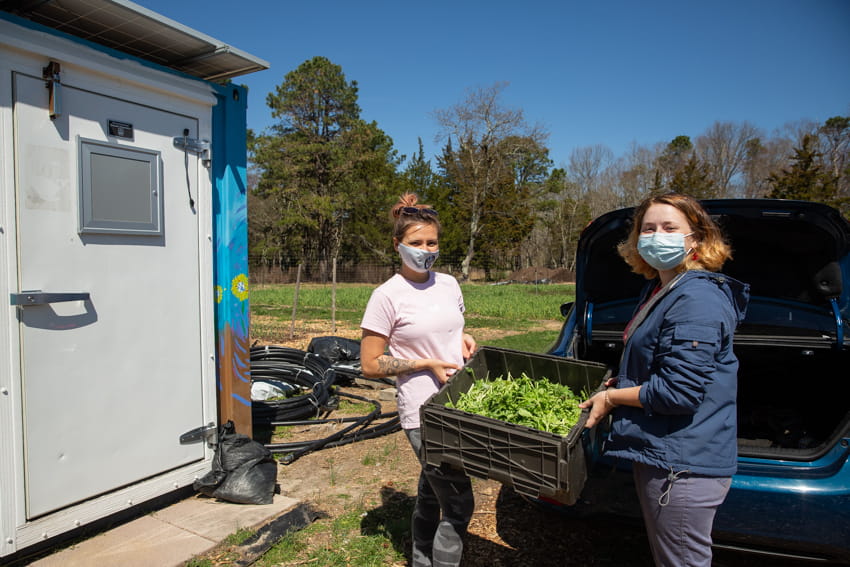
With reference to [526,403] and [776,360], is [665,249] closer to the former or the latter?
[526,403]

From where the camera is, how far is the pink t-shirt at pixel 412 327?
105 inches

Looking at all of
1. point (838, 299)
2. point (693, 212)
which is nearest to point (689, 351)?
point (693, 212)

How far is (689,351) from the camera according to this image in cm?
191

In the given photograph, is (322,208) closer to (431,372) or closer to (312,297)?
(312,297)

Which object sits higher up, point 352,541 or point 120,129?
point 120,129

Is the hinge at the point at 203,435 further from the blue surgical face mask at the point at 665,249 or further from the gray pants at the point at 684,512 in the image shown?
the blue surgical face mask at the point at 665,249

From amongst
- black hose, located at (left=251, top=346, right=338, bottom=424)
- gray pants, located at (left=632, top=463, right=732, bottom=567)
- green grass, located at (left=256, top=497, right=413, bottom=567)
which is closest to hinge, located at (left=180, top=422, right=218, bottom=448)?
green grass, located at (left=256, top=497, right=413, bottom=567)

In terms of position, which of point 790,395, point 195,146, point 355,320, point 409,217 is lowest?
point 355,320

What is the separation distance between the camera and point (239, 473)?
390 centimetres

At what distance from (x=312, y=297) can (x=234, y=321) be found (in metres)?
18.5

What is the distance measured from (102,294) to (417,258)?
2009mm

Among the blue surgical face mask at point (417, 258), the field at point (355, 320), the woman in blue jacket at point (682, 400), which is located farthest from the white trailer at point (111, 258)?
the field at point (355, 320)

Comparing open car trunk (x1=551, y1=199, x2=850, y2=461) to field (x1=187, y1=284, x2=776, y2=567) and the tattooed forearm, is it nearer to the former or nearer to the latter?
field (x1=187, y1=284, x2=776, y2=567)

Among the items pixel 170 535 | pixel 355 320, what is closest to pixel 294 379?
pixel 170 535
